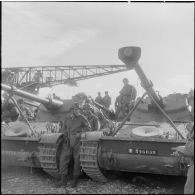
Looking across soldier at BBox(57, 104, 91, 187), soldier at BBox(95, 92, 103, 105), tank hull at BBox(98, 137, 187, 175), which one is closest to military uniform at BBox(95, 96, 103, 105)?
soldier at BBox(95, 92, 103, 105)

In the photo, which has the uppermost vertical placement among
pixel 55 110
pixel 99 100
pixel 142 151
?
pixel 99 100

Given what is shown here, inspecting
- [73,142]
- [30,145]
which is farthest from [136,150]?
[30,145]

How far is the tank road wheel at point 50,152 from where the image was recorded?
6.22 meters

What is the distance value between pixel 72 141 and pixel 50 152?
0.44 metres

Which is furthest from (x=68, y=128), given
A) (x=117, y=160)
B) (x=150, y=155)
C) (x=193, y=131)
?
(x=193, y=131)

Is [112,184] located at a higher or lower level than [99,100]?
lower

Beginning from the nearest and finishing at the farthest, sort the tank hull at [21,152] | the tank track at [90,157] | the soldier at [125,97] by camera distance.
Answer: the tank track at [90,157]
the tank hull at [21,152]
the soldier at [125,97]

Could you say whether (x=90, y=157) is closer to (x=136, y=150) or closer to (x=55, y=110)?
(x=136, y=150)

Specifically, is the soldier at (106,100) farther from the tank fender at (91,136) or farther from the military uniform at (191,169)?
the military uniform at (191,169)

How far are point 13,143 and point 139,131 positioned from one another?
2423 millimetres

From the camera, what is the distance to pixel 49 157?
20.4 feet

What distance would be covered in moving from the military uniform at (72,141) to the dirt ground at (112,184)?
31 cm

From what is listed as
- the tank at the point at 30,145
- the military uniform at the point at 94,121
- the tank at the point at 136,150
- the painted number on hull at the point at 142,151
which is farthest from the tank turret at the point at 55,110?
the painted number on hull at the point at 142,151

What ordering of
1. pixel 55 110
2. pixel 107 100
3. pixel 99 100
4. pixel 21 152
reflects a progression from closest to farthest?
pixel 21 152 < pixel 55 110 < pixel 99 100 < pixel 107 100
